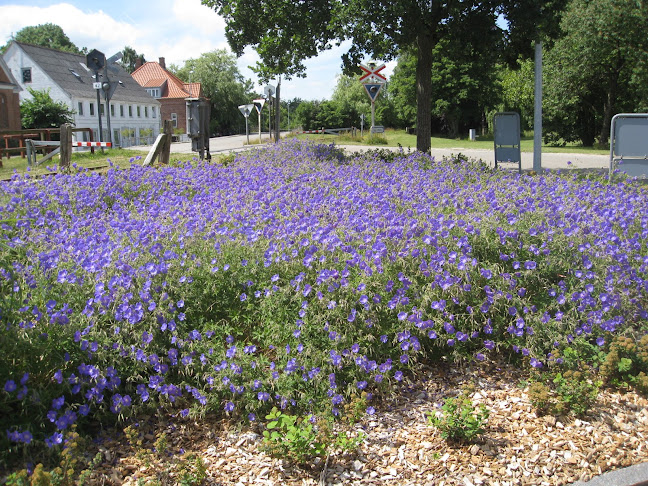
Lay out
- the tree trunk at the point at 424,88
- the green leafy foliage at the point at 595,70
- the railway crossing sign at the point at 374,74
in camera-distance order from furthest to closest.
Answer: the green leafy foliage at the point at 595,70, the railway crossing sign at the point at 374,74, the tree trunk at the point at 424,88

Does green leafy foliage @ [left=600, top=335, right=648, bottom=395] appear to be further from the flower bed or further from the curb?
the curb

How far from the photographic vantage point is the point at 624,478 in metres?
2.91

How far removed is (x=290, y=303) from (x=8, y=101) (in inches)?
1882

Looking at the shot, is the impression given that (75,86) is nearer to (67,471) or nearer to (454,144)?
(454,144)

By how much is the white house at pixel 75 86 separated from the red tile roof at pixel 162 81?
12737 millimetres

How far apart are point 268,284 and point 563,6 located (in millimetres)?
10975

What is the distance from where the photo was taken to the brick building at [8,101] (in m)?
43.6

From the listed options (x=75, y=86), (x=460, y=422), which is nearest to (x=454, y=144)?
(x=460, y=422)

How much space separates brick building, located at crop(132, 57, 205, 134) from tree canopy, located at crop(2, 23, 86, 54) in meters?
18.1

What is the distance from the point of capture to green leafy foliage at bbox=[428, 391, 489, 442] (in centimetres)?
311

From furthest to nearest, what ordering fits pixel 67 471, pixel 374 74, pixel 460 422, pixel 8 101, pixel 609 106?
pixel 8 101 → pixel 609 106 → pixel 374 74 → pixel 460 422 → pixel 67 471

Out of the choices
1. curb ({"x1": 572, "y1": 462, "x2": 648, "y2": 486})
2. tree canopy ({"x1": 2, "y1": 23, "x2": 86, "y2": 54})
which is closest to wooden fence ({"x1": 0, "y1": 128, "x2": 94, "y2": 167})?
curb ({"x1": 572, "y1": 462, "x2": 648, "y2": 486})

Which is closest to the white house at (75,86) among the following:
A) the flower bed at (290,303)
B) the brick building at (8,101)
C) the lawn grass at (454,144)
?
the brick building at (8,101)

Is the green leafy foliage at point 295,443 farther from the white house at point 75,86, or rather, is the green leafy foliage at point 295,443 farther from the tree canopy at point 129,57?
the tree canopy at point 129,57
